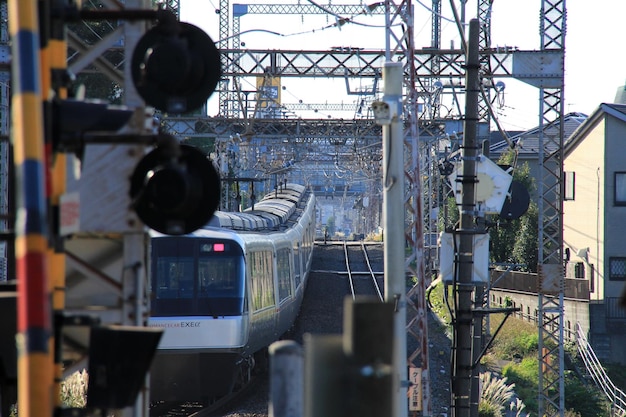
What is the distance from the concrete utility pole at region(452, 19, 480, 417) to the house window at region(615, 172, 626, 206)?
2184 centimetres

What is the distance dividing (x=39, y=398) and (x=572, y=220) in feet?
110

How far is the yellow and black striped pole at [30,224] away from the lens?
3.30 meters

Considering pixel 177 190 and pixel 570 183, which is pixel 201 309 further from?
pixel 570 183

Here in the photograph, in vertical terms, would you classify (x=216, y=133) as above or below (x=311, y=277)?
above

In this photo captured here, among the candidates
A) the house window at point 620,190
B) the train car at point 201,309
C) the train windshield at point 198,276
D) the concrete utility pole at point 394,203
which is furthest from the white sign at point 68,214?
the house window at point 620,190

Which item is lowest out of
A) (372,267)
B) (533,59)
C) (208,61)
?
(372,267)

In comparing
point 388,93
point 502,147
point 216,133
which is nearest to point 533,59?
point 388,93

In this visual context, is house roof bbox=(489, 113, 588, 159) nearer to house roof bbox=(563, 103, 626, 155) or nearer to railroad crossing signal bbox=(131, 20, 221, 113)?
house roof bbox=(563, 103, 626, 155)

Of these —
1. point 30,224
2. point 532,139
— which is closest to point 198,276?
point 30,224

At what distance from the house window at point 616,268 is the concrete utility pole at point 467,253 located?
2169 cm

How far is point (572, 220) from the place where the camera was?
35406mm

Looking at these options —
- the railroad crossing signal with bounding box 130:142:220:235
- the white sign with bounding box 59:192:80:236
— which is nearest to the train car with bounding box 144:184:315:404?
the railroad crossing signal with bounding box 130:142:220:235

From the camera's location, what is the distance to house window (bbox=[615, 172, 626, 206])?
31.7 metres

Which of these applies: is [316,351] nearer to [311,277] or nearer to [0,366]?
[0,366]
